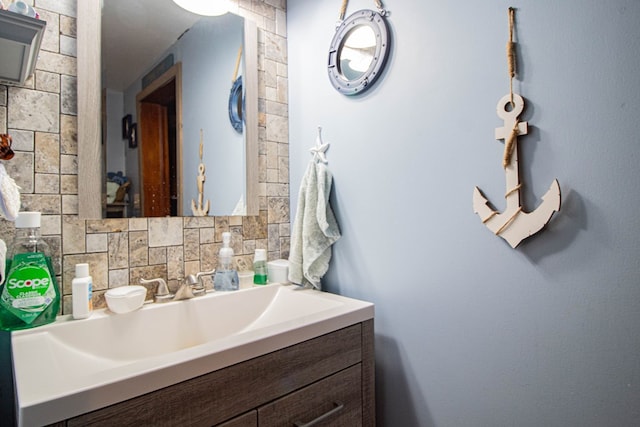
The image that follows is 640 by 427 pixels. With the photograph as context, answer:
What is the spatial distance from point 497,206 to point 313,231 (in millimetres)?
611

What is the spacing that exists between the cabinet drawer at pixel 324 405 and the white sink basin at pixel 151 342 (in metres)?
0.13

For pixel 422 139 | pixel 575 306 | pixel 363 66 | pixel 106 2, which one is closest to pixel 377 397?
pixel 575 306

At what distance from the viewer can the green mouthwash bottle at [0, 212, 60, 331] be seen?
829 millimetres

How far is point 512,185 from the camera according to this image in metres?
0.86

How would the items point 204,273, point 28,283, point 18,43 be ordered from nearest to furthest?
point 18,43
point 28,283
point 204,273

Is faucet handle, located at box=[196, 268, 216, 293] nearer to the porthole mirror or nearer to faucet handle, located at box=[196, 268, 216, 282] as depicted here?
faucet handle, located at box=[196, 268, 216, 282]

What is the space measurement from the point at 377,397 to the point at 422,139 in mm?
863

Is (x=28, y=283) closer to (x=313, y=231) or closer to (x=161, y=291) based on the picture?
(x=161, y=291)

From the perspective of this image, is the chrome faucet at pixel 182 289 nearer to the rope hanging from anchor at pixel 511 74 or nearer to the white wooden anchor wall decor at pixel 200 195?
the white wooden anchor wall decor at pixel 200 195

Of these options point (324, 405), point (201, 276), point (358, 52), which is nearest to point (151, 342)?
point (201, 276)

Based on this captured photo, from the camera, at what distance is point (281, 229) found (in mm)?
1472

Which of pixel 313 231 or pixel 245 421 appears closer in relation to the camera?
pixel 245 421

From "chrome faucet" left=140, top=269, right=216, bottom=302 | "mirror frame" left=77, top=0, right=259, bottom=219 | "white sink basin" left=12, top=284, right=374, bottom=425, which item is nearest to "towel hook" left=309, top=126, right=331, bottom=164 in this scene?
"white sink basin" left=12, top=284, right=374, bottom=425

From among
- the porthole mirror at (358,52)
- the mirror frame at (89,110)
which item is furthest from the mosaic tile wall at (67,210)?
the porthole mirror at (358,52)
